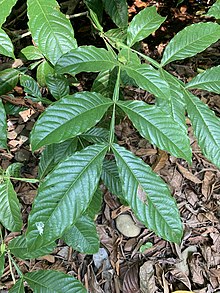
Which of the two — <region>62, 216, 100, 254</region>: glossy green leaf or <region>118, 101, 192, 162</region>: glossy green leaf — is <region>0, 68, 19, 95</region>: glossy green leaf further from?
<region>118, 101, 192, 162</region>: glossy green leaf

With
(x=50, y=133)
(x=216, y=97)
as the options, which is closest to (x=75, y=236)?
(x=50, y=133)

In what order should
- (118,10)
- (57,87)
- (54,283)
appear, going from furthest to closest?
(118,10) < (57,87) < (54,283)

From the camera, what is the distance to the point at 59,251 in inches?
71.9

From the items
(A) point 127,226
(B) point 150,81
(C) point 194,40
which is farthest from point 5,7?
(A) point 127,226

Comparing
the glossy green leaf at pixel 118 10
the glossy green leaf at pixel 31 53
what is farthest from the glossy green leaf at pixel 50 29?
the glossy green leaf at pixel 118 10

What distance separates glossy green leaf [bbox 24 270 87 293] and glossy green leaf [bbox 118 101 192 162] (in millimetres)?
453

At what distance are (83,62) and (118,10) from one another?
69 cm

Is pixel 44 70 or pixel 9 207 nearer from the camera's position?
pixel 9 207

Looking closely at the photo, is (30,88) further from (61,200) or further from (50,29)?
(61,200)

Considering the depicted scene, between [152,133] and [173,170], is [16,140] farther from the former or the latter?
Answer: [152,133]

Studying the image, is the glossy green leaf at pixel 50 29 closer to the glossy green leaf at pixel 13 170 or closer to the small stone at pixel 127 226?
the glossy green leaf at pixel 13 170

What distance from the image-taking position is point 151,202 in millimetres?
A: 981

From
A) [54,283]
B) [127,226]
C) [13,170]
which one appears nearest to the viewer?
[54,283]

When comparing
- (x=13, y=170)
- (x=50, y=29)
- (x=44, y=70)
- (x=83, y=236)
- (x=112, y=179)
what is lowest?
(x=83, y=236)
